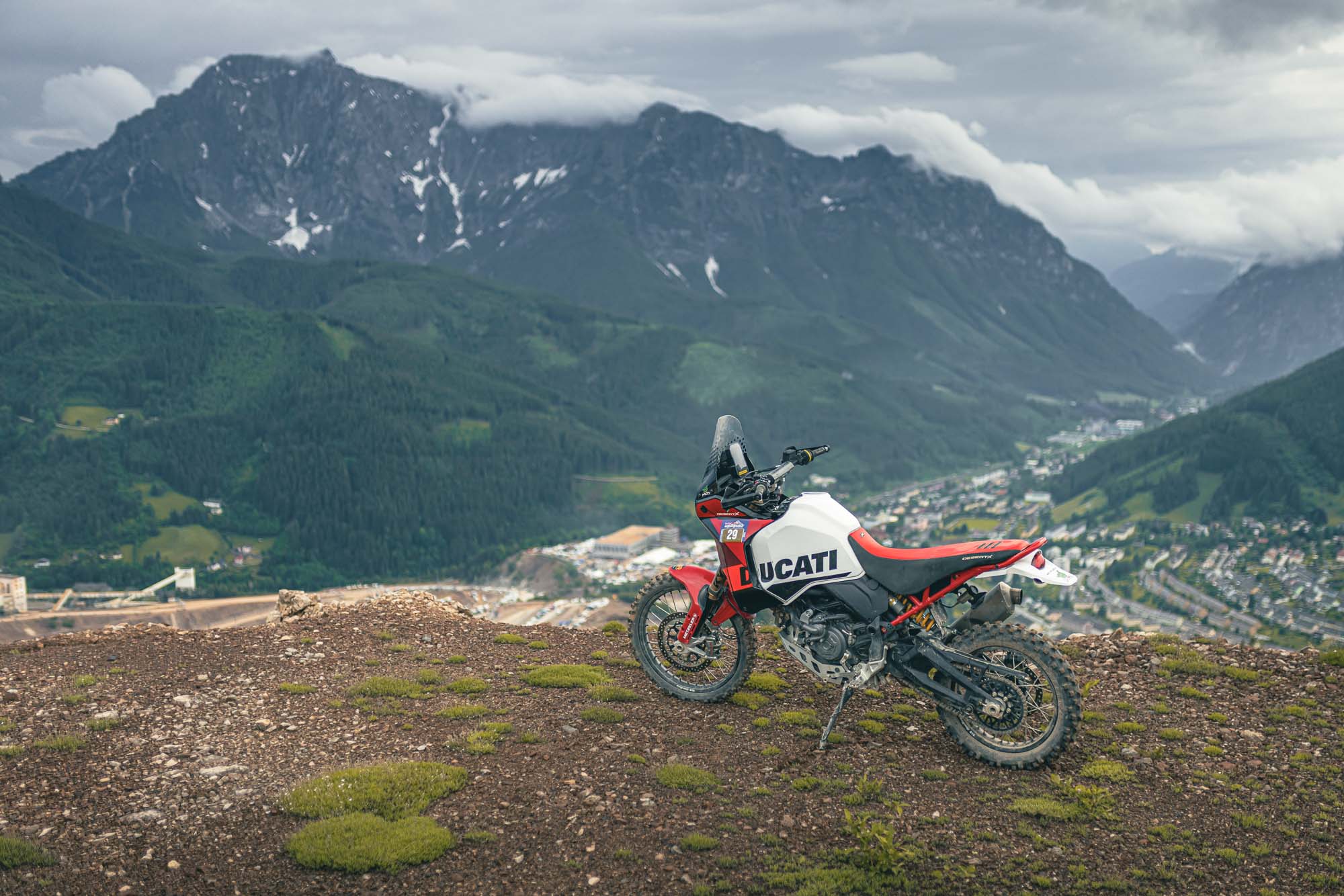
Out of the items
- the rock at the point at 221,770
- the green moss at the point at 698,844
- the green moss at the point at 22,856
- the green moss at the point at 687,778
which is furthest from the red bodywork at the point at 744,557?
the green moss at the point at 22,856

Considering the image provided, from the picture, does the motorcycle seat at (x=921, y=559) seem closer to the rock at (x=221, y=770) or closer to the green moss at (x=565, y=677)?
the green moss at (x=565, y=677)

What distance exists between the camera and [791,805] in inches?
409

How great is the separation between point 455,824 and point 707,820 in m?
2.60

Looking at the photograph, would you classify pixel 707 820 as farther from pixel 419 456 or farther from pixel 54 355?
pixel 54 355

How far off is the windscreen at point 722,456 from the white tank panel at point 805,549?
97cm

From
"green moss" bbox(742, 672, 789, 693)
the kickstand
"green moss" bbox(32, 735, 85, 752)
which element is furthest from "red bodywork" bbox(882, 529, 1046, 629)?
"green moss" bbox(32, 735, 85, 752)

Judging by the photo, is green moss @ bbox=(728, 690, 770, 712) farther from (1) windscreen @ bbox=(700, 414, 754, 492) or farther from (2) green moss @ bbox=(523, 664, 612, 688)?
(1) windscreen @ bbox=(700, 414, 754, 492)

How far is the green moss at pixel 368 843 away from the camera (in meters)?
8.99

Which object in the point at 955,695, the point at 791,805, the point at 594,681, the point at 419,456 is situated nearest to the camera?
the point at 791,805

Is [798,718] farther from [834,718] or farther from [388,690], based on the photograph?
[388,690]

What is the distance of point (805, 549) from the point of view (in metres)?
12.4

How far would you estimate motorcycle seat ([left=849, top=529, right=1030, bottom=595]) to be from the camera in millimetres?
11250

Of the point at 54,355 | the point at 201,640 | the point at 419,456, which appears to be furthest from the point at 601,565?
the point at 54,355

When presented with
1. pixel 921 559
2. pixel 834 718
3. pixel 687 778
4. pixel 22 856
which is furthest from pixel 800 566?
pixel 22 856
